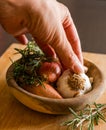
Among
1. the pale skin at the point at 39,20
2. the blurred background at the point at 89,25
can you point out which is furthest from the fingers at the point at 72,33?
the blurred background at the point at 89,25

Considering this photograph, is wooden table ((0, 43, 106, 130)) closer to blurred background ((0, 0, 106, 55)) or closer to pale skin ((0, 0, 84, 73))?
pale skin ((0, 0, 84, 73))

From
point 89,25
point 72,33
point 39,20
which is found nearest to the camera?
point 39,20

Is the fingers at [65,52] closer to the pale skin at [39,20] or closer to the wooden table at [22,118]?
the pale skin at [39,20]

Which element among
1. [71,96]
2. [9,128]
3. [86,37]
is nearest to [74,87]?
[71,96]

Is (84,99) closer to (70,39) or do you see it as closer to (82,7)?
(70,39)

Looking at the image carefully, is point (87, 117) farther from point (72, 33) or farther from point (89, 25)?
point (89, 25)

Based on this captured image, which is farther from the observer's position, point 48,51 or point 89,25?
point 89,25

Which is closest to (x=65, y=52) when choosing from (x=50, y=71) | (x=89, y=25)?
(x=50, y=71)
